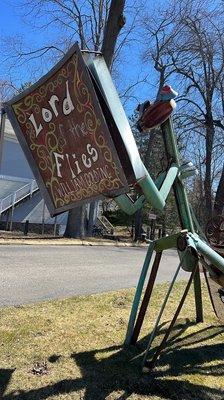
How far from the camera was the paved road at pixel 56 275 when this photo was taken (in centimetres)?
661

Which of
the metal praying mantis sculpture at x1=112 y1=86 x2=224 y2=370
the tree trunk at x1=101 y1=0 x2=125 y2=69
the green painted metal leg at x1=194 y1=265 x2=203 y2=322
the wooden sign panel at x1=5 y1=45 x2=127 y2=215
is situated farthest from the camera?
the tree trunk at x1=101 y1=0 x2=125 y2=69

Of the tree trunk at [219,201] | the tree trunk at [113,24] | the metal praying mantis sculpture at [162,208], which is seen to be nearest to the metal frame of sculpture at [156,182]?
the metal praying mantis sculpture at [162,208]

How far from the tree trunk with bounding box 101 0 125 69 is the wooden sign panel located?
13522 mm

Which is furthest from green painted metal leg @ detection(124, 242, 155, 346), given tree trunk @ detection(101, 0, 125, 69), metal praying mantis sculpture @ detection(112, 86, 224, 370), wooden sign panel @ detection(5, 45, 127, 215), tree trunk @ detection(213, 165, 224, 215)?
tree trunk @ detection(213, 165, 224, 215)

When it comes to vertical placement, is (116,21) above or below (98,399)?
above

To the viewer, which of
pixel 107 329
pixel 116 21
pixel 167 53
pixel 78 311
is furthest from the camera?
pixel 167 53

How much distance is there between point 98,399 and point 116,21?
15756 mm

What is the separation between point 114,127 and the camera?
124 inches

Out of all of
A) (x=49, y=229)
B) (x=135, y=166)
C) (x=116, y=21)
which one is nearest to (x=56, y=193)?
(x=135, y=166)

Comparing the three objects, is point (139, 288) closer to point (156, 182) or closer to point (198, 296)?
point (156, 182)

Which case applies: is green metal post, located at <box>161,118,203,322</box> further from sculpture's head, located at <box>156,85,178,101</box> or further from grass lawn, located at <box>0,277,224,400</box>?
grass lawn, located at <box>0,277,224,400</box>

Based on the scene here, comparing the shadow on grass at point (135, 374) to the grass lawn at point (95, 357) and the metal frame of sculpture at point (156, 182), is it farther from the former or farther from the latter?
the metal frame of sculpture at point (156, 182)

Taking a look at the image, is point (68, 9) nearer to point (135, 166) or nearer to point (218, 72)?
point (218, 72)

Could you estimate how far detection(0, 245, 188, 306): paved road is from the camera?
661cm
